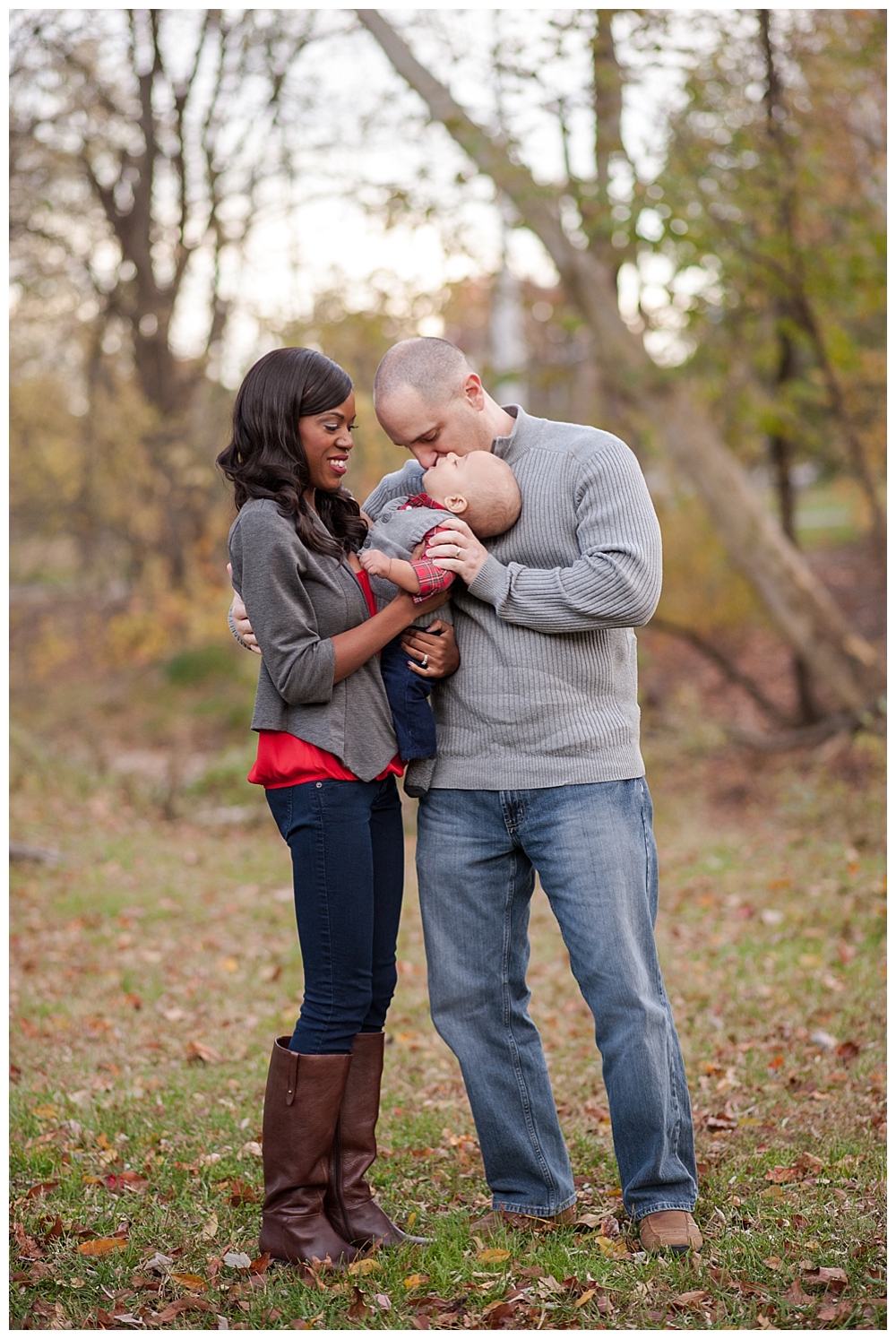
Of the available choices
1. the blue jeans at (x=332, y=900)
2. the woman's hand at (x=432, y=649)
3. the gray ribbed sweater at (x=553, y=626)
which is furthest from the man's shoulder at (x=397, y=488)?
the blue jeans at (x=332, y=900)

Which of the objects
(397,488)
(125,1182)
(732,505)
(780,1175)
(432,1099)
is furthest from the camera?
(732,505)

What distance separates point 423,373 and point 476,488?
0.96 feet

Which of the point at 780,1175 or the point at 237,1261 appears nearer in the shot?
the point at 237,1261

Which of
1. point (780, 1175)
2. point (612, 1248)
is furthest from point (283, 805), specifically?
point (780, 1175)

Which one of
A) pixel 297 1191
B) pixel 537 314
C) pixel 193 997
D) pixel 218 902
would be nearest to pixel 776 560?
→ pixel 218 902

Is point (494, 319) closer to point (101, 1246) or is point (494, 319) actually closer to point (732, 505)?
point (732, 505)

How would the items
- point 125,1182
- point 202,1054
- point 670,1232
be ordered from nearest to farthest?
point 670,1232 → point 125,1182 → point 202,1054

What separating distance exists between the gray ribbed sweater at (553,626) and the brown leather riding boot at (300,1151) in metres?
0.75

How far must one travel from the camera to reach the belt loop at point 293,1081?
2.87m

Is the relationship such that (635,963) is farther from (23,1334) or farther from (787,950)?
(787,950)

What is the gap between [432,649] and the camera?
2.90 metres

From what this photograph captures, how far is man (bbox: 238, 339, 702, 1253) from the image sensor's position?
285 cm

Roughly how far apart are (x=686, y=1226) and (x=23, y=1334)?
150 centimetres

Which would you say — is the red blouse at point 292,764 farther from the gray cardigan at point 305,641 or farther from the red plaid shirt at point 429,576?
the red plaid shirt at point 429,576
